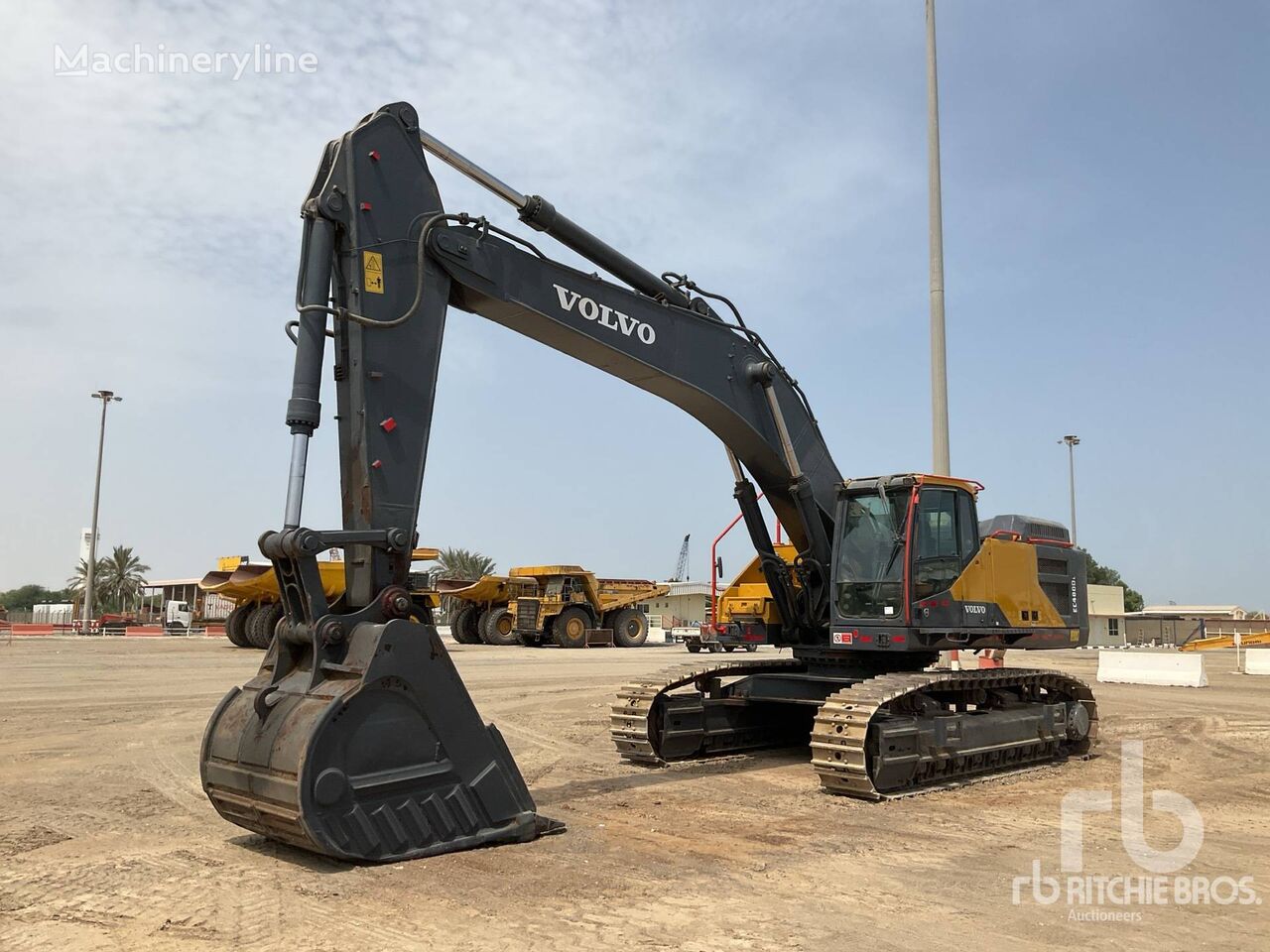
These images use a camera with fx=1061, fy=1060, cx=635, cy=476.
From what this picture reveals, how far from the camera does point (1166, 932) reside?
5414mm

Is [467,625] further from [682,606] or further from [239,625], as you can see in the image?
[682,606]

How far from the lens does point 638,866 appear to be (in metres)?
6.54

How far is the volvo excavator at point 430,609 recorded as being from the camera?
650cm

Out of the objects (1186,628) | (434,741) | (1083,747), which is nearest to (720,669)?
(1083,747)

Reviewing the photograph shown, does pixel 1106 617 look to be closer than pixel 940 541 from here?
No

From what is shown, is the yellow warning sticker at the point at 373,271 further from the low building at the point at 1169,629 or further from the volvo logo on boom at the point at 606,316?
the low building at the point at 1169,629

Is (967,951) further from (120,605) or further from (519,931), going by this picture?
(120,605)

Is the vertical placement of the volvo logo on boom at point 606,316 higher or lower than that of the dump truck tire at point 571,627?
higher

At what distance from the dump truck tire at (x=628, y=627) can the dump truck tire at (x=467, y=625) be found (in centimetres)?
496

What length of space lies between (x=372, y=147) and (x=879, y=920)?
5.86 meters

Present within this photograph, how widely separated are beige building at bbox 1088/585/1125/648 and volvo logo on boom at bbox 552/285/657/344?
168 ft

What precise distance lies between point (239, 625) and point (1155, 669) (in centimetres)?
2501

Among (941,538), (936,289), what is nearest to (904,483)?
(941,538)

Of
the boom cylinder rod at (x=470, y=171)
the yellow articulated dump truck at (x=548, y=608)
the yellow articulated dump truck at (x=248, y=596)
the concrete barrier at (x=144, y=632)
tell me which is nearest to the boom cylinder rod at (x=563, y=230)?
the boom cylinder rod at (x=470, y=171)
